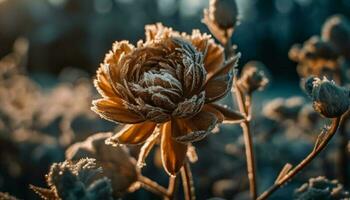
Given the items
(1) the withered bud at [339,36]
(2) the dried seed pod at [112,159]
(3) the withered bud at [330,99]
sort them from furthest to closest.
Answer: (1) the withered bud at [339,36] < (2) the dried seed pod at [112,159] < (3) the withered bud at [330,99]

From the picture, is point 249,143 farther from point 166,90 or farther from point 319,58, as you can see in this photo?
Result: point 319,58

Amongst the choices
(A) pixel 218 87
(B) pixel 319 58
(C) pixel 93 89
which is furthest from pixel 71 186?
(C) pixel 93 89

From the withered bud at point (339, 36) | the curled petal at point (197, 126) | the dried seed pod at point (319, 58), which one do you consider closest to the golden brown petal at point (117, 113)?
the curled petal at point (197, 126)

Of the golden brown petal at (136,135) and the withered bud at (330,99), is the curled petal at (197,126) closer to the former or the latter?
the golden brown petal at (136,135)

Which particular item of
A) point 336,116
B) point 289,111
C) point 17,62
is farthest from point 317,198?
point 17,62

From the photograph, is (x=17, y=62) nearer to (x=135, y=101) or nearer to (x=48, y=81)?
(x=135, y=101)

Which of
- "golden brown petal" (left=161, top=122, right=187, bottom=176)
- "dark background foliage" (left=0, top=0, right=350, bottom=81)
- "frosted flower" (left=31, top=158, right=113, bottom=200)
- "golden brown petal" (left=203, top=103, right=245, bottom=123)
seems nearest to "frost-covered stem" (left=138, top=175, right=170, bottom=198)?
"golden brown petal" (left=161, top=122, right=187, bottom=176)

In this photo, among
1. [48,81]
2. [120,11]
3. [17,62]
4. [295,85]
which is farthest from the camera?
[120,11]

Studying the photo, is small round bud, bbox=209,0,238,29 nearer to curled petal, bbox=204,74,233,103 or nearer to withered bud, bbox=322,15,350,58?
curled petal, bbox=204,74,233,103
